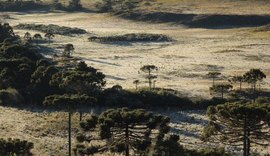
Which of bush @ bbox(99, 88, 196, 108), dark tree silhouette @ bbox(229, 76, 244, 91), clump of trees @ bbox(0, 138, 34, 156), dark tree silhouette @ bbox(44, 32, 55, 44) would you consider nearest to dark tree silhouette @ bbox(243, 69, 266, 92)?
dark tree silhouette @ bbox(229, 76, 244, 91)

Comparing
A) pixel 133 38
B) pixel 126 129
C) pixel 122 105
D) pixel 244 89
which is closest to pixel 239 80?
pixel 244 89

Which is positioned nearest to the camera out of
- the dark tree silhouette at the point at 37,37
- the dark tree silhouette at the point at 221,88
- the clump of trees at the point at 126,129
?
the clump of trees at the point at 126,129

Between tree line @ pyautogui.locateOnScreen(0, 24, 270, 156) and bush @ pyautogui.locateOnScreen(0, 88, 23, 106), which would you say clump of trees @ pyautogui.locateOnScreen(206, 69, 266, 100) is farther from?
bush @ pyautogui.locateOnScreen(0, 88, 23, 106)

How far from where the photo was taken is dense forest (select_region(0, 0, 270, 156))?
31625 millimetres

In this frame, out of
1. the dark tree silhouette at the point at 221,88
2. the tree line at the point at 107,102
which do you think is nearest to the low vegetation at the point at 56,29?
the tree line at the point at 107,102

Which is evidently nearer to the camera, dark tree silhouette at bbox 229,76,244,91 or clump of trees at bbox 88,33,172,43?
dark tree silhouette at bbox 229,76,244,91

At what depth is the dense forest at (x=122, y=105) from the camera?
104ft

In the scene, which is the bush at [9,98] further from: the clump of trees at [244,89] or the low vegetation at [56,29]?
the low vegetation at [56,29]

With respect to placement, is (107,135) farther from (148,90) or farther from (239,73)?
(239,73)

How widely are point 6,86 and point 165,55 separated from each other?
46468 mm

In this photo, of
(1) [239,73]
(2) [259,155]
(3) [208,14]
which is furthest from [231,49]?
(2) [259,155]

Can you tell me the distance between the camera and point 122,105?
6531 centimetres

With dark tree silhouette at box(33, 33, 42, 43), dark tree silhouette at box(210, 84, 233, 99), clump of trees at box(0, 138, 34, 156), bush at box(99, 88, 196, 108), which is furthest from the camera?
dark tree silhouette at box(33, 33, 42, 43)

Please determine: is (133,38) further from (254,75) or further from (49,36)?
(254,75)
